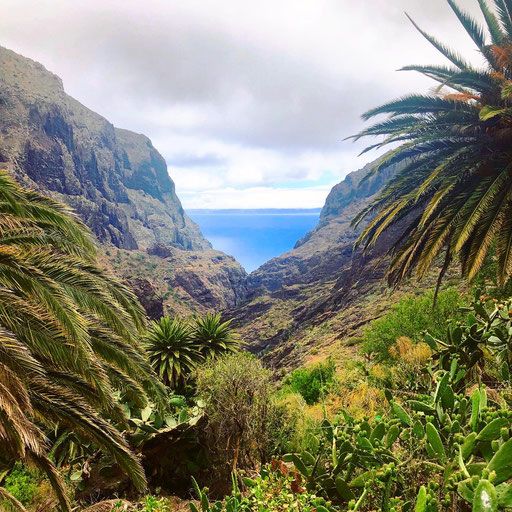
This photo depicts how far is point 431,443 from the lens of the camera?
7.49 ft

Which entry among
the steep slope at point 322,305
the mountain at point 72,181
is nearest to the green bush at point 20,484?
the steep slope at point 322,305

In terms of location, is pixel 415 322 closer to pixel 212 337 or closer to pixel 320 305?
pixel 212 337

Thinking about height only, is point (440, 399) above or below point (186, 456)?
above

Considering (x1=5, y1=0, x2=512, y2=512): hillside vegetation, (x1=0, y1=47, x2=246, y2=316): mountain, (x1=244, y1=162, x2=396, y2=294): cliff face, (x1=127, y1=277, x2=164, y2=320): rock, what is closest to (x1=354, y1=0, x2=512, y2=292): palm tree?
(x1=5, y1=0, x2=512, y2=512): hillside vegetation

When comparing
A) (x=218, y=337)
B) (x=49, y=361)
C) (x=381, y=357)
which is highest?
(x=49, y=361)

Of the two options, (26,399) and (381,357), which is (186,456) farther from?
(381,357)

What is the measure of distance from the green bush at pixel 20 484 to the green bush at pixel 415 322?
1164cm

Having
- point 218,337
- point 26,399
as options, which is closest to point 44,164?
point 218,337

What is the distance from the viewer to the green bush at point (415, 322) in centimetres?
1202

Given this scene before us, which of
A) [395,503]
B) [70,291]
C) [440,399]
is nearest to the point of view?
[395,503]

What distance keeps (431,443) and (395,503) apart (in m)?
0.46

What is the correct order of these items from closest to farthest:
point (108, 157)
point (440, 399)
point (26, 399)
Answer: point (440, 399), point (26, 399), point (108, 157)

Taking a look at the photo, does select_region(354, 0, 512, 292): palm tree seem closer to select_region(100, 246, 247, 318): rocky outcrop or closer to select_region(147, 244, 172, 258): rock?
select_region(100, 246, 247, 318): rocky outcrop

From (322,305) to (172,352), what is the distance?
4167cm
